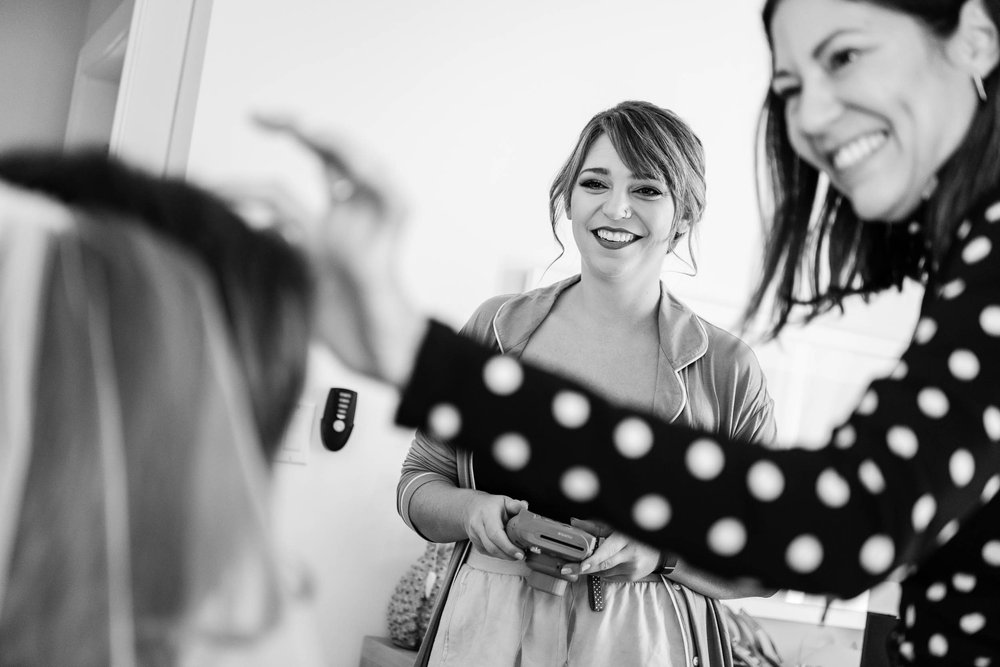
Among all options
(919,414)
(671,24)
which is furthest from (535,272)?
(919,414)

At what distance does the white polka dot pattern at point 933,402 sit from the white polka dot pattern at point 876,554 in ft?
0.23

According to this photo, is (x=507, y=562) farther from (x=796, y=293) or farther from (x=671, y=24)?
(x=671, y=24)

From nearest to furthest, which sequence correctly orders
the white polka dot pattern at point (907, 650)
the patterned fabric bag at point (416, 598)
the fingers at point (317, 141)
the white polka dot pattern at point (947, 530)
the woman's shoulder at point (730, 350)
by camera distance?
1. the fingers at point (317, 141)
2. the white polka dot pattern at point (947, 530)
3. the white polka dot pattern at point (907, 650)
4. the woman's shoulder at point (730, 350)
5. the patterned fabric bag at point (416, 598)

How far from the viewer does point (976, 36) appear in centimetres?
58

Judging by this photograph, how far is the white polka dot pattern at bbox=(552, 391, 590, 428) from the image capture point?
47 centimetres

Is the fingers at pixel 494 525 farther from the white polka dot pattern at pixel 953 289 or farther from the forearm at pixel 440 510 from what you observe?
the white polka dot pattern at pixel 953 289

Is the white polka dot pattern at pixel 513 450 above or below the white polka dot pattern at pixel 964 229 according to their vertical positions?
below

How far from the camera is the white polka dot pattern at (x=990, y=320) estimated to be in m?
0.48

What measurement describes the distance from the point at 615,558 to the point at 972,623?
463 millimetres

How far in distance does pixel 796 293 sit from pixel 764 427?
1.22 ft

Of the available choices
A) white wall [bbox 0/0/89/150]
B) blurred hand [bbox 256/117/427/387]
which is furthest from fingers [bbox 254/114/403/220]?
white wall [bbox 0/0/89/150]

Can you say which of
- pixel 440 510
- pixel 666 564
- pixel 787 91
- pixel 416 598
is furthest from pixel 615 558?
pixel 416 598

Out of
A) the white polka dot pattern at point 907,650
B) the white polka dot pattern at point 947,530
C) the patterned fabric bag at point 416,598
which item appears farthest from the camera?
the patterned fabric bag at point 416,598

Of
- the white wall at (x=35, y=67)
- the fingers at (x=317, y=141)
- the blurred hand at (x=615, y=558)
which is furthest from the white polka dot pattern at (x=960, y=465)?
the white wall at (x=35, y=67)
